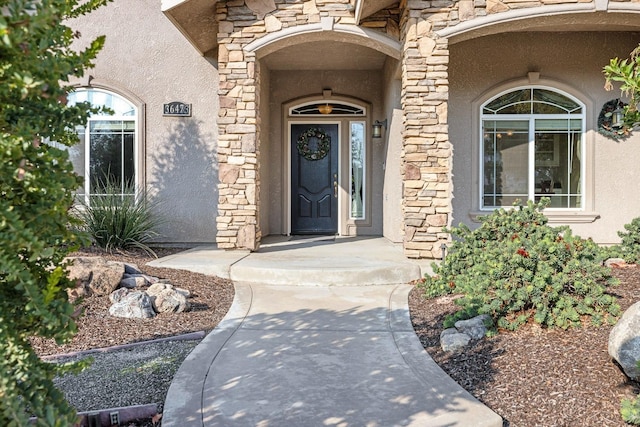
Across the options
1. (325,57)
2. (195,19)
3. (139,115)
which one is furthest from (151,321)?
(325,57)

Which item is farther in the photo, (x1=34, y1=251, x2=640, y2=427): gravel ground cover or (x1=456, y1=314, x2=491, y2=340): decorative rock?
(x1=456, y1=314, x2=491, y2=340): decorative rock

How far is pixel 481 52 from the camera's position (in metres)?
7.72

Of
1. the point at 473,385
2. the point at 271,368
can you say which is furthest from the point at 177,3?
the point at 473,385

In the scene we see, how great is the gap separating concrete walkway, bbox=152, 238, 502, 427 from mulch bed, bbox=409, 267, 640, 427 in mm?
165

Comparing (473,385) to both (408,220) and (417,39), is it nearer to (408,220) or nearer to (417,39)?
(408,220)

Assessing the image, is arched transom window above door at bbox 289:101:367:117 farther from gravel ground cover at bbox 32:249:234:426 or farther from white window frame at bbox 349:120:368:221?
gravel ground cover at bbox 32:249:234:426

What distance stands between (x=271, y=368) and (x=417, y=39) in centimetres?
459

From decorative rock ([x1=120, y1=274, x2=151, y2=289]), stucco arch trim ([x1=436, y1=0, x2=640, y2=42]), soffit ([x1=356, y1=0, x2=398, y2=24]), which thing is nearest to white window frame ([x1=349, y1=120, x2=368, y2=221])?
soffit ([x1=356, y1=0, x2=398, y2=24])

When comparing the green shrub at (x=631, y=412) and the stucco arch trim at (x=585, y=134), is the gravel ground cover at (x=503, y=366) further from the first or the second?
the stucco arch trim at (x=585, y=134)

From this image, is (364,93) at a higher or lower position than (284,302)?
higher

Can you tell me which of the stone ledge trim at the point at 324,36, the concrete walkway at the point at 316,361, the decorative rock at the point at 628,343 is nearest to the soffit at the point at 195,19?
the stone ledge trim at the point at 324,36

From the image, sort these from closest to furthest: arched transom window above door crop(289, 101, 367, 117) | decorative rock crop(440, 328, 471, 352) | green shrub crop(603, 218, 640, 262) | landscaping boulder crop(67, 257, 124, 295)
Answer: decorative rock crop(440, 328, 471, 352) → landscaping boulder crop(67, 257, 124, 295) → green shrub crop(603, 218, 640, 262) → arched transom window above door crop(289, 101, 367, 117)

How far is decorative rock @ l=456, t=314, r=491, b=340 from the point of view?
343cm

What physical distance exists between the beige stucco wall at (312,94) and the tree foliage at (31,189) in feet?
26.2
